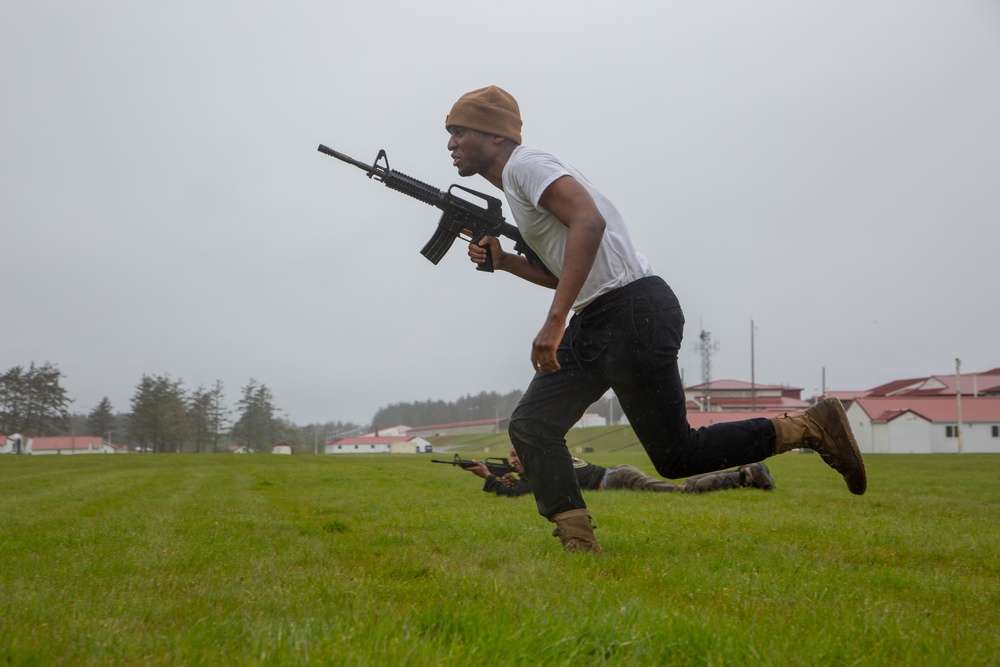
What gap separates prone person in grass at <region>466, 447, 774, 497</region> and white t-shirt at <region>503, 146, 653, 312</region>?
5.52 m

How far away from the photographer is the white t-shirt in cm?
420

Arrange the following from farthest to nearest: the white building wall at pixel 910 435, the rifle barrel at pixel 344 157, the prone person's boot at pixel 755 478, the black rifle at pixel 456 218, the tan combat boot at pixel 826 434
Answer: the white building wall at pixel 910 435 < the prone person's boot at pixel 755 478 < the rifle barrel at pixel 344 157 < the black rifle at pixel 456 218 < the tan combat boot at pixel 826 434

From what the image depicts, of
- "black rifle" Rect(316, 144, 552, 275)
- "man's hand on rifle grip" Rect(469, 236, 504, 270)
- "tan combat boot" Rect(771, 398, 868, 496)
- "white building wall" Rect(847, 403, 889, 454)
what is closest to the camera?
"tan combat boot" Rect(771, 398, 868, 496)

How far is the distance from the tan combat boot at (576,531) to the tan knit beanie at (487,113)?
7.35 ft

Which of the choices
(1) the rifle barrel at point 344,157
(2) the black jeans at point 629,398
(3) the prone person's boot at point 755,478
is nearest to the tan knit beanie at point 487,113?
(2) the black jeans at point 629,398

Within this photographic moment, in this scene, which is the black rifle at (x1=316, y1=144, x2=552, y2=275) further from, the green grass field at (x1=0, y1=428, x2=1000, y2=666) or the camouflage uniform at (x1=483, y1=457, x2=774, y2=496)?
the camouflage uniform at (x1=483, y1=457, x2=774, y2=496)

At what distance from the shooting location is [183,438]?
122 metres

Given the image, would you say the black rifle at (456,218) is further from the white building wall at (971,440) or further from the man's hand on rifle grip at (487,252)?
the white building wall at (971,440)

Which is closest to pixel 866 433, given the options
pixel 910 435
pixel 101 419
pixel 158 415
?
pixel 910 435

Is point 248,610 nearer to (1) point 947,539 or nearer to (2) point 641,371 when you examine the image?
(2) point 641,371

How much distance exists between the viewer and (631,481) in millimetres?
10461

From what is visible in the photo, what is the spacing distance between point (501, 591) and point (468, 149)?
2.58 meters

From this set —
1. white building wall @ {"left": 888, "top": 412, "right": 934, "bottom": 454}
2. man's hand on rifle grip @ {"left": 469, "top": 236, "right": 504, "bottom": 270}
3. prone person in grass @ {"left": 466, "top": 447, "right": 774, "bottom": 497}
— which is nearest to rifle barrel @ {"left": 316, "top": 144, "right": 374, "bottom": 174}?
man's hand on rifle grip @ {"left": 469, "top": 236, "right": 504, "bottom": 270}

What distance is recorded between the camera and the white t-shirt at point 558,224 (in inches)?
165
